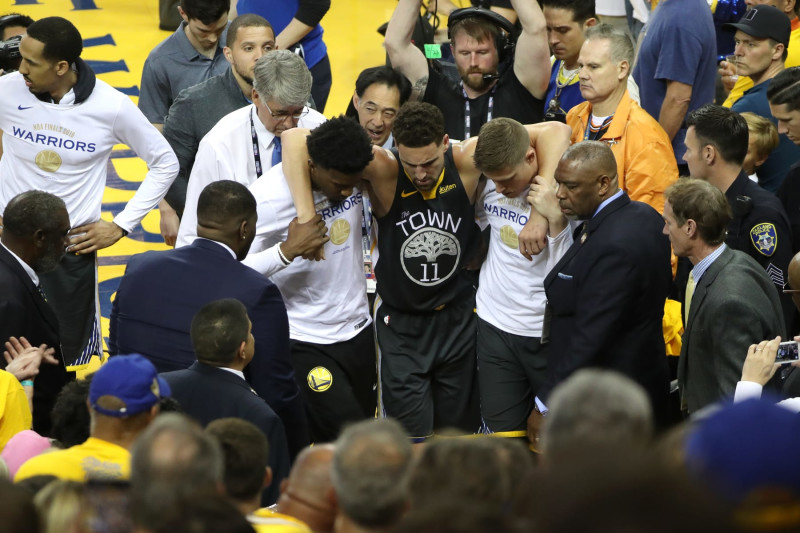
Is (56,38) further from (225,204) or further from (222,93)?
(225,204)

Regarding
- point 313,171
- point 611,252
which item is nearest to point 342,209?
point 313,171

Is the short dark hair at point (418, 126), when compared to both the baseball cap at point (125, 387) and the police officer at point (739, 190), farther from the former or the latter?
the baseball cap at point (125, 387)

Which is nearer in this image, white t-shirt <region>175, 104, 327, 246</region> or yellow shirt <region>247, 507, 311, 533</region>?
yellow shirt <region>247, 507, 311, 533</region>

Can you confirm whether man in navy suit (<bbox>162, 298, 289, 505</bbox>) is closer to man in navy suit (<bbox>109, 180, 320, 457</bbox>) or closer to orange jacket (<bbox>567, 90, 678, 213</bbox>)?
man in navy suit (<bbox>109, 180, 320, 457</bbox>)

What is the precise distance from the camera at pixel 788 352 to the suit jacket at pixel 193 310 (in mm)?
1854

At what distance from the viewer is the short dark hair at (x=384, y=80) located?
18.3 feet

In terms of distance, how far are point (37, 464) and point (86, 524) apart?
70 centimetres

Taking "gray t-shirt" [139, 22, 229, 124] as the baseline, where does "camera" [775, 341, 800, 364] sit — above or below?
below

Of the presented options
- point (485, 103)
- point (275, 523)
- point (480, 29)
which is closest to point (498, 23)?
point (480, 29)

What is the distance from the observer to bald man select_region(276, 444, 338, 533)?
2758 mm

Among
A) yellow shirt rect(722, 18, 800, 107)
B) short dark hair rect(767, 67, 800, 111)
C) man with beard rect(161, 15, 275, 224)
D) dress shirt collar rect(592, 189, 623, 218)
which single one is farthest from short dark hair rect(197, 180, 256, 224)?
yellow shirt rect(722, 18, 800, 107)

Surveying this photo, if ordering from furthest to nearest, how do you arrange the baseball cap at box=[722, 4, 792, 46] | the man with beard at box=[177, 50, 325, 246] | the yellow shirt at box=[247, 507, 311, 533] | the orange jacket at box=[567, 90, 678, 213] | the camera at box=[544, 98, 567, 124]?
the baseball cap at box=[722, 4, 792, 46], the camera at box=[544, 98, 567, 124], the orange jacket at box=[567, 90, 678, 213], the man with beard at box=[177, 50, 325, 246], the yellow shirt at box=[247, 507, 311, 533]

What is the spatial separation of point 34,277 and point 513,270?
6.99 ft

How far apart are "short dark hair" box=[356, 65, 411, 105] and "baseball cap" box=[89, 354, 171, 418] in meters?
2.84
